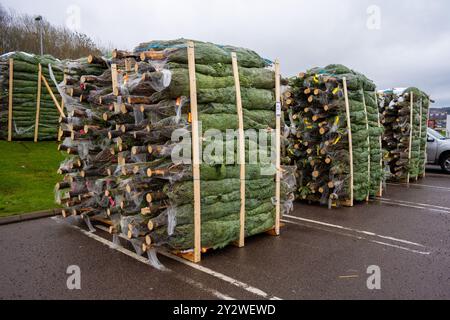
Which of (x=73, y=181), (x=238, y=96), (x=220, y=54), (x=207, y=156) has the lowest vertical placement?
(x=73, y=181)

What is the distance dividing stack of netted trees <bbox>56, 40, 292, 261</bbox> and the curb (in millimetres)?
1880

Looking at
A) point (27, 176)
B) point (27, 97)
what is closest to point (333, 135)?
point (27, 176)

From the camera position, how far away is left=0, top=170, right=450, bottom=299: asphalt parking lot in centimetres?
419

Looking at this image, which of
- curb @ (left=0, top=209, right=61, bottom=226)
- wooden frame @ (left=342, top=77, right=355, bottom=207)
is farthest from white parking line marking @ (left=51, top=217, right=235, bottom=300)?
wooden frame @ (left=342, top=77, right=355, bottom=207)

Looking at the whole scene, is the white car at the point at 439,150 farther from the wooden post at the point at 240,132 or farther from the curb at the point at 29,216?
the curb at the point at 29,216

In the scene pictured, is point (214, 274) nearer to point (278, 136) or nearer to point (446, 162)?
point (278, 136)

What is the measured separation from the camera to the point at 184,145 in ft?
16.0

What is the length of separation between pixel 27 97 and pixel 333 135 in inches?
452

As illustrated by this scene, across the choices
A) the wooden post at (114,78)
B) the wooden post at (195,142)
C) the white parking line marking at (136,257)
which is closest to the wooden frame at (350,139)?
the wooden post at (195,142)

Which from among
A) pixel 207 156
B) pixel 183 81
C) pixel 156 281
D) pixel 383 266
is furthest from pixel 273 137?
pixel 156 281

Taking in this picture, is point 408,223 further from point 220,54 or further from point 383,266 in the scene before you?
point 220,54

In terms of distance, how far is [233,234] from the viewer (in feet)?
18.0

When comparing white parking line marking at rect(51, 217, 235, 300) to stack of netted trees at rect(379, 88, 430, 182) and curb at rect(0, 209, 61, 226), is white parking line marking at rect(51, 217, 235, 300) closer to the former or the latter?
curb at rect(0, 209, 61, 226)

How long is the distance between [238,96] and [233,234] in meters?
Answer: 2.18
